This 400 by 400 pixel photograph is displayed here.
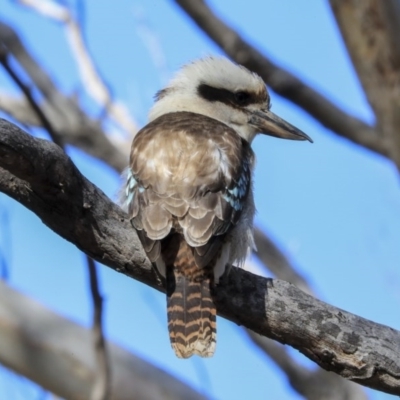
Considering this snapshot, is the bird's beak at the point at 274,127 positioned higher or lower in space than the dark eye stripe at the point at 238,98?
lower

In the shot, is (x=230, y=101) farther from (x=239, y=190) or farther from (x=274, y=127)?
(x=239, y=190)

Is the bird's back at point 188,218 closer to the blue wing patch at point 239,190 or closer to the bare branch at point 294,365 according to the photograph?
the blue wing patch at point 239,190

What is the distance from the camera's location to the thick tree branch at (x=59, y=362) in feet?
15.5

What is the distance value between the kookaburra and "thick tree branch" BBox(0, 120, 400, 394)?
0.09 metres

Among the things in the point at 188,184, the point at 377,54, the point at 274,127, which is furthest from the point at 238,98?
the point at 188,184

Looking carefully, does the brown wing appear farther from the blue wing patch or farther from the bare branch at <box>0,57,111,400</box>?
the bare branch at <box>0,57,111,400</box>

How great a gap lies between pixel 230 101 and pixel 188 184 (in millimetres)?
1381

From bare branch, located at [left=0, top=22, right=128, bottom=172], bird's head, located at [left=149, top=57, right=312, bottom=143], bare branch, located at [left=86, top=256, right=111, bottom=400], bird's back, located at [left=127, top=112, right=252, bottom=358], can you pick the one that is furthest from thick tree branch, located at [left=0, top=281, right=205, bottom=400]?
bare branch, located at [left=0, top=22, right=128, bottom=172]

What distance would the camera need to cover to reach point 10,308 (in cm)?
491

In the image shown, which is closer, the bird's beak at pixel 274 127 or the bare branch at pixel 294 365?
the bird's beak at pixel 274 127

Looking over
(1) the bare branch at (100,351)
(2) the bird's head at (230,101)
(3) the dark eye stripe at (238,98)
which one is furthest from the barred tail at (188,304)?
(3) the dark eye stripe at (238,98)

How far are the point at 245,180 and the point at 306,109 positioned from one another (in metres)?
2.00

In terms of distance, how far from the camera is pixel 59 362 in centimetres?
479

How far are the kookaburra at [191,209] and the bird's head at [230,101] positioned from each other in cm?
51
